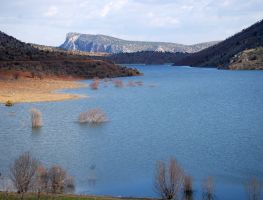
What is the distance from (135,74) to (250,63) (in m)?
37.4

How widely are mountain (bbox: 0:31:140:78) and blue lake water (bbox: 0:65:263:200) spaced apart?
43.8m

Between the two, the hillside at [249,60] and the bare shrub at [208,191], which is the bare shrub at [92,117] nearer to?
the bare shrub at [208,191]

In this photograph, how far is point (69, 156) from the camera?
35.9m

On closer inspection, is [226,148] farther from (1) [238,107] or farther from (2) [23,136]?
(1) [238,107]

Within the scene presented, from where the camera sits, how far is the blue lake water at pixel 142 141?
2988cm

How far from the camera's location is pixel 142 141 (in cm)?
4116

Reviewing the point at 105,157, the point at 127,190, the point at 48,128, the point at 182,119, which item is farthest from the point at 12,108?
the point at 127,190

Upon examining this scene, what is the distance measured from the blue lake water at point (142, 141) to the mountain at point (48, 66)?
144 feet

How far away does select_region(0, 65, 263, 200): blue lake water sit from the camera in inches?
1176

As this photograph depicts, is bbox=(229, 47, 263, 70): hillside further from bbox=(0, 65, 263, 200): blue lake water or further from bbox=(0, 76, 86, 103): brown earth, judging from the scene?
bbox=(0, 65, 263, 200): blue lake water

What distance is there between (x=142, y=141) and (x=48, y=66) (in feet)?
275

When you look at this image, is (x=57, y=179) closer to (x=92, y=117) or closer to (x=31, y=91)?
(x=92, y=117)

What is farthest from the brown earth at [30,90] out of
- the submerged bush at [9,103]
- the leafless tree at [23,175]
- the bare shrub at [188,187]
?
the bare shrub at [188,187]

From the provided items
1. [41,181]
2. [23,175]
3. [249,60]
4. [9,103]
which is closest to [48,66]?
[9,103]
